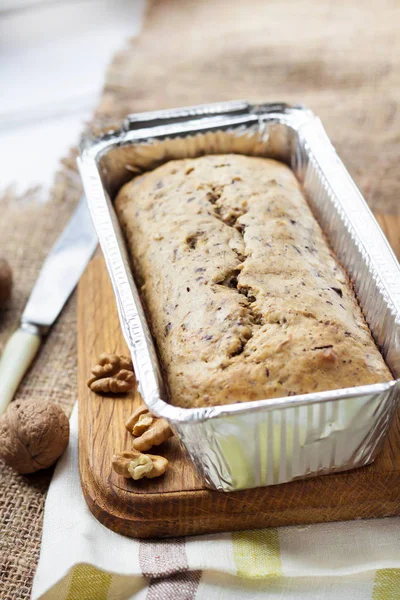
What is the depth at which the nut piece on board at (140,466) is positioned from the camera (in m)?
1.76

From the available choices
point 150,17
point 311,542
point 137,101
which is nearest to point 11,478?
point 311,542

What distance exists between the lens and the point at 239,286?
1.91m

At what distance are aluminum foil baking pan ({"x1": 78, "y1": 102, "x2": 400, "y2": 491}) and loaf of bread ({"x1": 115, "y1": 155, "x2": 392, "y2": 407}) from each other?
0.22 feet

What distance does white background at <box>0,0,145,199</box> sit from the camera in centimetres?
337

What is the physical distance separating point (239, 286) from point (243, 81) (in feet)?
6.37

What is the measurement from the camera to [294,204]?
2199 mm

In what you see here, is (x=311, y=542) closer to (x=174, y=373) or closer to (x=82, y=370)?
(x=174, y=373)

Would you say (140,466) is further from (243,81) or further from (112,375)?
(243,81)

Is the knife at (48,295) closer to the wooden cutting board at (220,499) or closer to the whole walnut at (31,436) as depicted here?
the whole walnut at (31,436)

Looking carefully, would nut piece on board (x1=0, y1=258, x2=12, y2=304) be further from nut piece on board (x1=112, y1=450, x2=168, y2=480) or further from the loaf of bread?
nut piece on board (x1=112, y1=450, x2=168, y2=480)

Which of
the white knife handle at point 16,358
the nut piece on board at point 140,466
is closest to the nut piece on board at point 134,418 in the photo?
the nut piece on board at point 140,466

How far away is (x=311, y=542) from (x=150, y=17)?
128 inches

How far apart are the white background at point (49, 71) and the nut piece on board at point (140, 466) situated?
163 cm

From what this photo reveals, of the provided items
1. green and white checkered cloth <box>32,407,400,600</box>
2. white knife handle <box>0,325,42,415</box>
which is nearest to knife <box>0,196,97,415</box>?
white knife handle <box>0,325,42,415</box>
